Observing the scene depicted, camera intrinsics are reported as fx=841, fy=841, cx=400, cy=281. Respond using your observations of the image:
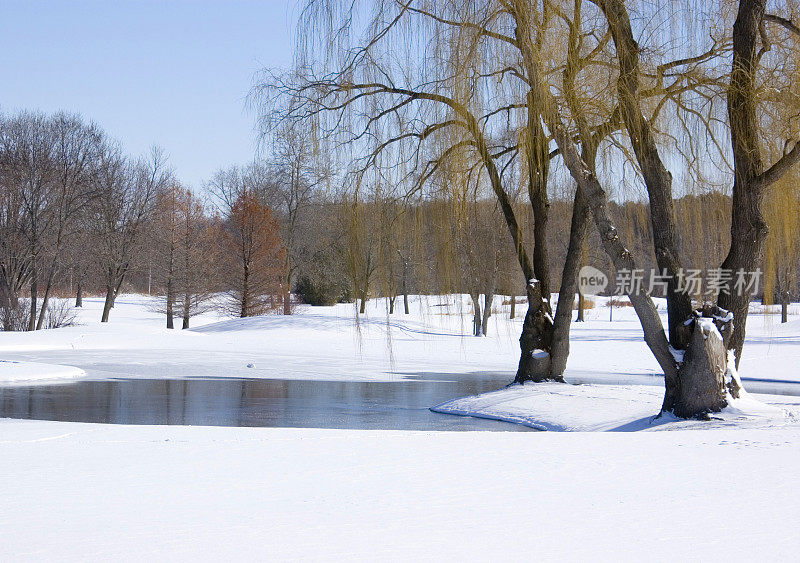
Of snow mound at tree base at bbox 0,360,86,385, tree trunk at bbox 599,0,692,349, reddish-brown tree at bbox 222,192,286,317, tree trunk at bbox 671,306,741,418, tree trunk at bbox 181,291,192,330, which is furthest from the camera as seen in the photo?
tree trunk at bbox 181,291,192,330

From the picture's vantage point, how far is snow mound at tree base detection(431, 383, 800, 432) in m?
8.49

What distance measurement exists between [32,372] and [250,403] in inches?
240

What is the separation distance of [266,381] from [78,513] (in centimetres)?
1191

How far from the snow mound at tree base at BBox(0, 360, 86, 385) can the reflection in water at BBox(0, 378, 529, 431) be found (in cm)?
129

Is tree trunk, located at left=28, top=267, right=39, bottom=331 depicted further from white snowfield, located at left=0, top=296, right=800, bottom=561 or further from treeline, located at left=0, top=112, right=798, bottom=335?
white snowfield, located at left=0, top=296, right=800, bottom=561

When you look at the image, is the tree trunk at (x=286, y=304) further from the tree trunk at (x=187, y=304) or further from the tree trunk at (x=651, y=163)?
the tree trunk at (x=651, y=163)

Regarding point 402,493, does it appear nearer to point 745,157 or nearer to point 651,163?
point 651,163

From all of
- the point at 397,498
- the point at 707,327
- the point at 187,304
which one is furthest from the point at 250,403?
the point at 187,304

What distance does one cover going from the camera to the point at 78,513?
406cm

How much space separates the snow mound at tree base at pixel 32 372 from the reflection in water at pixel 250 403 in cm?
129

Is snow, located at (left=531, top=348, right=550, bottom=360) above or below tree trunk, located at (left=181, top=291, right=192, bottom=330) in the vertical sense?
below

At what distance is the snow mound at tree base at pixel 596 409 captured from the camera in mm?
8492

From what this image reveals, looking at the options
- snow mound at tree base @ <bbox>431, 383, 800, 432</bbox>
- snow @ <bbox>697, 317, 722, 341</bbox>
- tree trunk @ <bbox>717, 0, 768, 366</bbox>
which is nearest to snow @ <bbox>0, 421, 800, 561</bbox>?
snow mound at tree base @ <bbox>431, 383, 800, 432</bbox>

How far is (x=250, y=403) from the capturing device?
12219 mm
